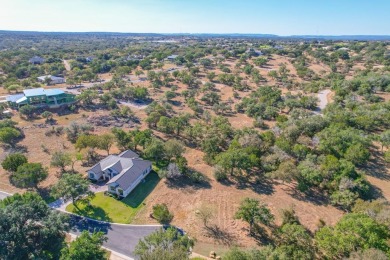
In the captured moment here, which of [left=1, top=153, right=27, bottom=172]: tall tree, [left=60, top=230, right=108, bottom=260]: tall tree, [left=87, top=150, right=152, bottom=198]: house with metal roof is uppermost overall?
[left=60, top=230, right=108, bottom=260]: tall tree

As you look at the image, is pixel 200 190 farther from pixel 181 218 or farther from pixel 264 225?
pixel 264 225

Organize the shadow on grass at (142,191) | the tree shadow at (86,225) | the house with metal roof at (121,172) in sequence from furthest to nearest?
1. the house with metal roof at (121,172)
2. the shadow on grass at (142,191)
3. the tree shadow at (86,225)

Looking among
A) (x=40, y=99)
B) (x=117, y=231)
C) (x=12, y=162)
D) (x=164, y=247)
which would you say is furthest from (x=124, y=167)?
(x=40, y=99)

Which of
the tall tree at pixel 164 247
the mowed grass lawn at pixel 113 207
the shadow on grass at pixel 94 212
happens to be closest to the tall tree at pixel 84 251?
the tall tree at pixel 164 247

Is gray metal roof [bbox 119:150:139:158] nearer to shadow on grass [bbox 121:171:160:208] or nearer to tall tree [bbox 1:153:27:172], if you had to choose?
shadow on grass [bbox 121:171:160:208]

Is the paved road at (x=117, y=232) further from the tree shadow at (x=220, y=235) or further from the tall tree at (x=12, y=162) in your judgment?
the tall tree at (x=12, y=162)

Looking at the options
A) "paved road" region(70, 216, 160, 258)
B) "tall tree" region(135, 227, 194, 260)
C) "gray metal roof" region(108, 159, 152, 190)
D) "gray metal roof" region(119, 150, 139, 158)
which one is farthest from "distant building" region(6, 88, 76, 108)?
"tall tree" region(135, 227, 194, 260)
